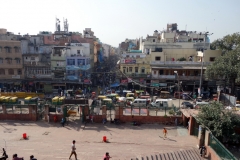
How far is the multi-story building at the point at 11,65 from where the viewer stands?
3816 centimetres

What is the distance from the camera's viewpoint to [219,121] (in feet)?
53.4

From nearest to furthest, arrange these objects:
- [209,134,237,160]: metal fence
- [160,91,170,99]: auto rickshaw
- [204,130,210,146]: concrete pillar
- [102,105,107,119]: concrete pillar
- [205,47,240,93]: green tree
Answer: [209,134,237,160]: metal fence → [204,130,210,146]: concrete pillar → [102,105,107,119]: concrete pillar → [205,47,240,93]: green tree → [160,91,170,99]: auto rickshaw

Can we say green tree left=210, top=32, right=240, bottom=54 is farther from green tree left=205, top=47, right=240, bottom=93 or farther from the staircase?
the staircase

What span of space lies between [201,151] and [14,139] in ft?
51.6

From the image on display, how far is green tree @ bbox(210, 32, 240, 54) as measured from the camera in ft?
118

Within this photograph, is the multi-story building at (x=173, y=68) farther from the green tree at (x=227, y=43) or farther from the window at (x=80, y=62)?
the window at (x=80, y=62)

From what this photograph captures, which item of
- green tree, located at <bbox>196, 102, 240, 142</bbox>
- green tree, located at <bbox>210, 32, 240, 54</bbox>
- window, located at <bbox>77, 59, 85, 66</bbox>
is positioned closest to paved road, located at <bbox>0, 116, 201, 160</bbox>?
green tree, located at <bbox>196, 102, 240, 142</bbox>

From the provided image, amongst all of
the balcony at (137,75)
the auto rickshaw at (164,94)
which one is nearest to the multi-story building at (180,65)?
the balcony at (137,75)

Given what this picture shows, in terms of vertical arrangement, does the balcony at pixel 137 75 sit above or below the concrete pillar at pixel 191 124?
above

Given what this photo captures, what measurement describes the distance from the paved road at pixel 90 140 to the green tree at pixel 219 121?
2.52m

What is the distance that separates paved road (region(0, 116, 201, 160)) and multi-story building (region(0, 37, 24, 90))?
713 inches

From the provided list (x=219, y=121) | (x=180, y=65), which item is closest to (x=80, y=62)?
(x=180, y=65)

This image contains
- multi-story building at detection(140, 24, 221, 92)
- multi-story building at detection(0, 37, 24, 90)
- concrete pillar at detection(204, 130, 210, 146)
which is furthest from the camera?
multi-story building at detection(0, 37, 24, 90)

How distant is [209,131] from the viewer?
16.1 m
